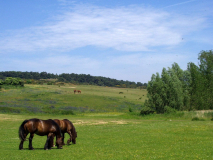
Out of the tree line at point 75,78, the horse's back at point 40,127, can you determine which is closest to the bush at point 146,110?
the horse's back at point 40,127

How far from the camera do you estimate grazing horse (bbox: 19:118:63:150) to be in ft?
43.6

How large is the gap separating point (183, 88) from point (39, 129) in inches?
2077

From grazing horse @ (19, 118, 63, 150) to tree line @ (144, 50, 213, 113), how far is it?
39.8 meters

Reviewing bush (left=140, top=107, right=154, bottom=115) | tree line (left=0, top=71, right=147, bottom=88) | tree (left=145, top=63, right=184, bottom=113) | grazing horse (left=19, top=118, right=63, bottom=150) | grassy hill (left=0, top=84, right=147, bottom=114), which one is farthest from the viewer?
tree line (left=0, top=71, right=147, bottom=88)

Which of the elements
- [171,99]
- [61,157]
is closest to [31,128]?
[61,157]

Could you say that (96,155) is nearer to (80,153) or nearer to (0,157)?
(80,153)

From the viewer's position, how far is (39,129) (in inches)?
530

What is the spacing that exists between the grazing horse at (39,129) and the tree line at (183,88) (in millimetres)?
39751

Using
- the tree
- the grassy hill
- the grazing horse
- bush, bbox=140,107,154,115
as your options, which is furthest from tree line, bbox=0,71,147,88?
the grazing horse

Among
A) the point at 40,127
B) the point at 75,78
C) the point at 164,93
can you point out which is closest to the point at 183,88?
the point at 164,93

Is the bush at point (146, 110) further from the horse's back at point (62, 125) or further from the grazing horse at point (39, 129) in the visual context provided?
the grazing horse at point (39, 129)

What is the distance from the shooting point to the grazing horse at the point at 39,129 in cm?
1329

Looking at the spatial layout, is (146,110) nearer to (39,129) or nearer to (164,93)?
(164,93)

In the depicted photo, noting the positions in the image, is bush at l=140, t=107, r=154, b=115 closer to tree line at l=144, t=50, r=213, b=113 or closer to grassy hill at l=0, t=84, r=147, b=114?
tree line at l=144, t=50, r=213, b=113
